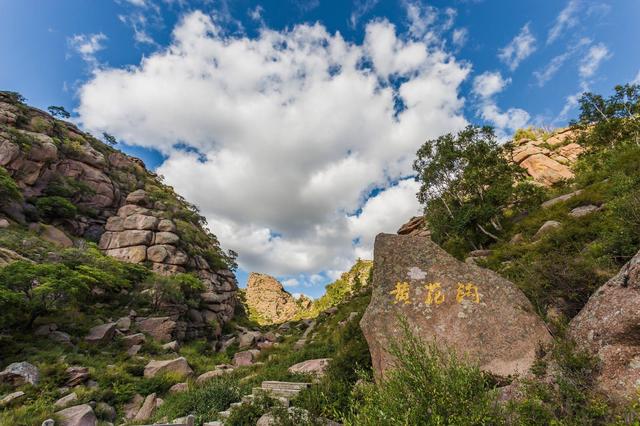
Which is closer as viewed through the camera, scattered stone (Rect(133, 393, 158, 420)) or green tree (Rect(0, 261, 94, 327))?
scattered stone (Rect(133, 393, 158, 420))

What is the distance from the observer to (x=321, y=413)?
646cm

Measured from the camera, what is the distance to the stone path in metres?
7.39

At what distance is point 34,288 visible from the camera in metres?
16.1

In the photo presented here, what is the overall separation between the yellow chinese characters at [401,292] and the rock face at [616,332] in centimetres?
301

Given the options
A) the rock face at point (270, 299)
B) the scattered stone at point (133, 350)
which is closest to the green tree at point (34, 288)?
the scattered stone at point (133, 350)

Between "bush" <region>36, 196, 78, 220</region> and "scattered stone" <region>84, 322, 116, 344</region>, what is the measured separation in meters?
19.5

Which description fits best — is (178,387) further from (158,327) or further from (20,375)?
(158,327)

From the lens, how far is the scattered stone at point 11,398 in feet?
32.1

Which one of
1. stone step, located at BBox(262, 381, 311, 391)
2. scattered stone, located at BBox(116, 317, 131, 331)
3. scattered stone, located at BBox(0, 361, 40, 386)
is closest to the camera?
stone step, located at BBox(262, 381, 311, 391)

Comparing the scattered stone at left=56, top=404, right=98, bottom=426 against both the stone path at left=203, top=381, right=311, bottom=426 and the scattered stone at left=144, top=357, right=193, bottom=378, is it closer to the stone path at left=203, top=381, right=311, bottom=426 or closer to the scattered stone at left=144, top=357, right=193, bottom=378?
the stone path at left=203, top=381, right=311, bottom=426

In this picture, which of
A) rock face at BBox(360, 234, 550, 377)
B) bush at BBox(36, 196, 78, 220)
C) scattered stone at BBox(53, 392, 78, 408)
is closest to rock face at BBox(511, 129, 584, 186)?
rock face at BBox(360, 234, 550, 377)

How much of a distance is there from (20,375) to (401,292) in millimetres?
15567

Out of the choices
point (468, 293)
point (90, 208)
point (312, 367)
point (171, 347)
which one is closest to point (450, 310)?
point (468, 293)

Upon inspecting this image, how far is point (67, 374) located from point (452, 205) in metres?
26.3
